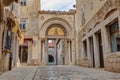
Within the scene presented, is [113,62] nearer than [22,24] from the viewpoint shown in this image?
Yes

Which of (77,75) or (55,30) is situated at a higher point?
(55,30)

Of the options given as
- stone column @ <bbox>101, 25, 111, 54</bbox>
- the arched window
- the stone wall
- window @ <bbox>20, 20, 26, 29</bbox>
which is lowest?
the stone wall

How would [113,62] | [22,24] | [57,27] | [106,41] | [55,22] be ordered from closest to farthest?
[113,62] → [106,41] → [22,24] → [55,22] → [57,27]

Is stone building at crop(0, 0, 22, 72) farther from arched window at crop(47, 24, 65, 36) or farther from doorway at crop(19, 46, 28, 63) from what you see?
arched window at crop(47, 24, 65, 36)

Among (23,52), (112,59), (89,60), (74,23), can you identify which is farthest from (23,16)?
(112,59)

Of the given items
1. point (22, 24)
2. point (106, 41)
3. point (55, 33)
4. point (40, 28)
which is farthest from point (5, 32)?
point (55, 33)

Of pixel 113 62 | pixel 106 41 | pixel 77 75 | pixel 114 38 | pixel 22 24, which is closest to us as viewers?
pixel 77 75

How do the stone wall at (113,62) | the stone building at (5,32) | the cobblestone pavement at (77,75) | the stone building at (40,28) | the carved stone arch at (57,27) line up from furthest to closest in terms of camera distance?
the carved stone arch at (57,27)
the stone building at (40,28)
the stone wall at (113,62)
the stone building at (5,32)
the cobblestone pavement at (77,75)

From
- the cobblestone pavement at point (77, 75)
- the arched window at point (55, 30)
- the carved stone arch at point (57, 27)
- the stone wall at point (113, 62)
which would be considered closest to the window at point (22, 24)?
the carved stone arch at point (57, 27)

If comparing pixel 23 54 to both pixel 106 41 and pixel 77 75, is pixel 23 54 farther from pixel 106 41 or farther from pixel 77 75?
pixel 77 75

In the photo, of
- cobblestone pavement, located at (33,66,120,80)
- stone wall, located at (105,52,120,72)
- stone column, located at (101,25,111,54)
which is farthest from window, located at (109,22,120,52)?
cobblestone pavement, located at (33,66,120,80)

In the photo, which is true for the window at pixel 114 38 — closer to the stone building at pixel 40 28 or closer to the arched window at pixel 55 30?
the stone building at pixel 40 28

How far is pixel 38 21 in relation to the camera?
26391 millimetres

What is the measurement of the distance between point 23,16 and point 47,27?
4.01 m
